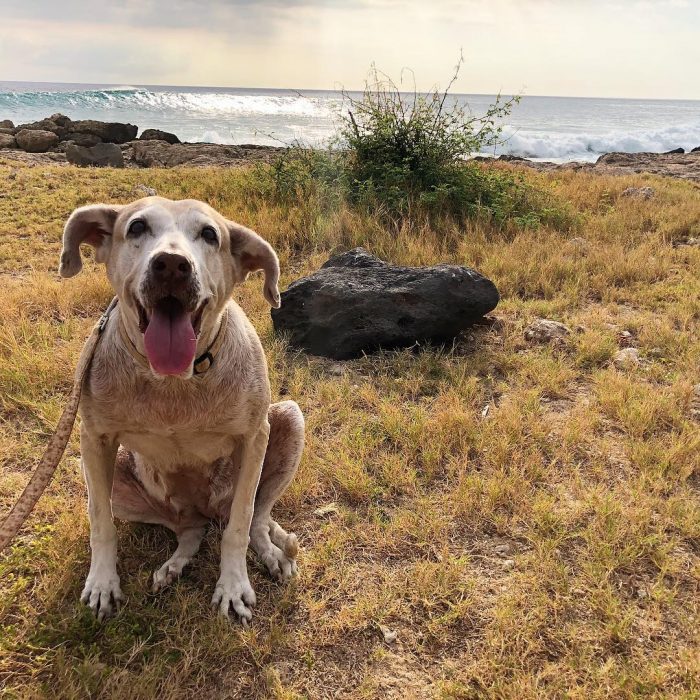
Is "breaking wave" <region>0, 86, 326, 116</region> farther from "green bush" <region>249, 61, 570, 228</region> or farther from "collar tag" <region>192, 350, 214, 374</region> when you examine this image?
"collar tag" <region>192, 350, 214, 374</region>

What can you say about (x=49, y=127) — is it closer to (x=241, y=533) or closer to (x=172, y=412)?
(x=172, y=412)

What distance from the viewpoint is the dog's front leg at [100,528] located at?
2.35 meters

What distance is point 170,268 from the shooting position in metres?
1.96

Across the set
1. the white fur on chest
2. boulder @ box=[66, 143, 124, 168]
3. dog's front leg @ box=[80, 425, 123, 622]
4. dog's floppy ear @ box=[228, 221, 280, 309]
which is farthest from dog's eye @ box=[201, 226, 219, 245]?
boulder @ box=[66, 143, 124, 168]

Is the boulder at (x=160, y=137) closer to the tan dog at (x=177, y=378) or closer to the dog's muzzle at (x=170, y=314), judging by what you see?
the tan dog at (x=177, y=378)

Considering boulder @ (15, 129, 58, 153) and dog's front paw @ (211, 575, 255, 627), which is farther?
boulder @ (15, 129, 58, 153)

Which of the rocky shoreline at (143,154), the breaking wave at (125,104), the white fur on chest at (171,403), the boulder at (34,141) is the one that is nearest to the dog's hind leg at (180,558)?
the white fur on chest at (171,403)

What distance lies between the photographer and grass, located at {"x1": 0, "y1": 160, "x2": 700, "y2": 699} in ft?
7.19

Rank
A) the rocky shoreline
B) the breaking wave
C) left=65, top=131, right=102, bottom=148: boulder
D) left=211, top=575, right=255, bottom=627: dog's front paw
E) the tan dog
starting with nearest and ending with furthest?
the tan dog < left=211, top=575, right=255, bottom=627: dog's front paw < the rocky shoreline < left=65, top=131, right=102, bottom=148: boulder < the breaking wave

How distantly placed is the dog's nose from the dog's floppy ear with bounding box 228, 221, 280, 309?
53cm

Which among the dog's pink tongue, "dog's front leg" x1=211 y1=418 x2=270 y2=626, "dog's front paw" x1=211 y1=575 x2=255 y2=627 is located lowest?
"dog's front paw" x1=211 y1=575 x2=255 y2=627

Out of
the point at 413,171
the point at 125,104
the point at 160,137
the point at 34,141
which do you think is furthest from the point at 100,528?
the point at 125,104

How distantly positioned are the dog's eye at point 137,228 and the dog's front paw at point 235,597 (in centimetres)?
153

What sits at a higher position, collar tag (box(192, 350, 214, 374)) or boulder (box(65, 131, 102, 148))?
boulder (box(65, 131, 102, 148))
